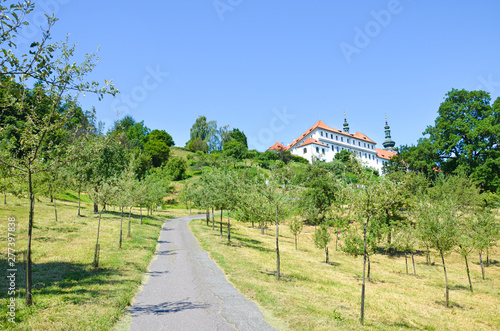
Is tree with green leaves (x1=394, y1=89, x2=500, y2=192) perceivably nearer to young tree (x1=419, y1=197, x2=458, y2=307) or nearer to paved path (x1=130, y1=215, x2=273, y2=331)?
young tree (x1=419, y1=197, x2=458, y2=307)

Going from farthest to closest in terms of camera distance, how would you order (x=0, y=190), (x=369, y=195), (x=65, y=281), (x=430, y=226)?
(x=0, y=190) < (x=430, y=226) < (x=65, y=281) < (x=369, y=195)

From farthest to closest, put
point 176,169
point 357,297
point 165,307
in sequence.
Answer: point 176,169
point 357,297
point 165,307

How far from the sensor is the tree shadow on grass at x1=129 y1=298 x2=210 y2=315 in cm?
985

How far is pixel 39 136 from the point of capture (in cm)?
921

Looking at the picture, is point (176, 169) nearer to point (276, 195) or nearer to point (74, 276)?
point (276, 195)

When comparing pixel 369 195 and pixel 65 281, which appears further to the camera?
pixel 65 281

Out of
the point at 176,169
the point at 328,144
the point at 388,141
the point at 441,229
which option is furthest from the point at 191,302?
the point at 388,141

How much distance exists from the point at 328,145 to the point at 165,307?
4767 inches

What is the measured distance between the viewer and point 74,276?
12.9 metres

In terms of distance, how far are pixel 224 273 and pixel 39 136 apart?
1226 cm

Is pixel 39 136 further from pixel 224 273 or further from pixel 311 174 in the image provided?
pixel 311 174

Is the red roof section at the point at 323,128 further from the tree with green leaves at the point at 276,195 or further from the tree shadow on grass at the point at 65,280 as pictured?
the tree shadow on grass at the point at 65,280

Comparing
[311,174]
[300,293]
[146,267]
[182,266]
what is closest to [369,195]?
[300,293]

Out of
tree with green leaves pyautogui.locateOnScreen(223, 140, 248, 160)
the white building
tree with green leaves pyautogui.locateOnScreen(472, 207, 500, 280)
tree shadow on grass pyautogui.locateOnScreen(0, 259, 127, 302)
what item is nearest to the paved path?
tree shadow on grass pyautogui.locateOnScreen(0, 259, 127, 302)
